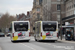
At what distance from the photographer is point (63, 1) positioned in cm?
6588

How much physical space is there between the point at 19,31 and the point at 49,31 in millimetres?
4016

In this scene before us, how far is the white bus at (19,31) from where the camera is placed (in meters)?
29.4

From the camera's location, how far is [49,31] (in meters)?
29.2

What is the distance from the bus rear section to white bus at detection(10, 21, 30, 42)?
2.24 meters

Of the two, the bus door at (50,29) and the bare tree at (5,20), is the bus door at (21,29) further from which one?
the bare tree at (5,20)

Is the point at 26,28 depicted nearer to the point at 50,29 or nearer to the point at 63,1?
the point at 50,29

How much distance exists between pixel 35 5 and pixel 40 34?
→ 67106mm

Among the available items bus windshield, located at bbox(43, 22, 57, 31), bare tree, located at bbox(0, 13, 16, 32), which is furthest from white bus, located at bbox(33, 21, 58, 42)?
bare tree, located at bbox(0, 13, 16, 32)

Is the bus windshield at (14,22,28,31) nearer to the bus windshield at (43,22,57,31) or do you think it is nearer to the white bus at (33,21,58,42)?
the white bus at (33,21,58,42)

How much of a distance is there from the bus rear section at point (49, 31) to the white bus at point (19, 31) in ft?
7.35

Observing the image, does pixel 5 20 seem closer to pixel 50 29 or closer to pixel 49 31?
pixel 50 29

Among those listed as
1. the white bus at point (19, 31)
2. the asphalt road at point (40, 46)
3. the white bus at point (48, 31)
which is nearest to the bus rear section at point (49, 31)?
the white bus at point (48, 31)

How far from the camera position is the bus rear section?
29.2 m

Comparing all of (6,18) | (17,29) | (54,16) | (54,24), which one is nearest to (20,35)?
(17,29)
